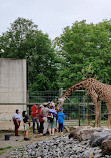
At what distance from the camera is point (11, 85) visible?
17.9m

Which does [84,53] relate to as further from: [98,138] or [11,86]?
[98,138]

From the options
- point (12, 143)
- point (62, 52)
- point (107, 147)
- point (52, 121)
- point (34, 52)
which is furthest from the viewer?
point (34, 52)

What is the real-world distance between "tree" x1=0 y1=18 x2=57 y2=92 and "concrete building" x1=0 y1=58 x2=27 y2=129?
16.1 metres

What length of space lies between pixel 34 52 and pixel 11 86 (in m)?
17.8

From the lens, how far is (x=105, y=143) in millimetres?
7859

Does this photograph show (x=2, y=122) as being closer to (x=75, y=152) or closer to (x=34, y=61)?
(x=75, y=152)

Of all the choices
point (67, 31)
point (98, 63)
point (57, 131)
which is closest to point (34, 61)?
point (67, 31)

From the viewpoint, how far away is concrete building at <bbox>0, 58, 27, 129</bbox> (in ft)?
56.2

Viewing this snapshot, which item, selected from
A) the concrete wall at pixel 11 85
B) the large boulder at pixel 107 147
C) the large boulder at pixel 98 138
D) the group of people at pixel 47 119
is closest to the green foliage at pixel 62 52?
the concrete wall at pixel 11 85

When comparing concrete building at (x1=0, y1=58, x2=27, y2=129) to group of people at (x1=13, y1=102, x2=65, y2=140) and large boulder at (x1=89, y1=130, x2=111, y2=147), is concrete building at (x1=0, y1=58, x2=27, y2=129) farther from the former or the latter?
large boulder at (x1=89, y1=130, x2=111, y2=147)

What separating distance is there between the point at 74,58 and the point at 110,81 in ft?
13.6

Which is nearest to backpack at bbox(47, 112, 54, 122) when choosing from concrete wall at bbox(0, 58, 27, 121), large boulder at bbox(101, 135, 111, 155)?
concrete wall at bbox(0, 58, 27, 121)

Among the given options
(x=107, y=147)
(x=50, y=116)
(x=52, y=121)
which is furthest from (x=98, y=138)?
(x=52, y=121)

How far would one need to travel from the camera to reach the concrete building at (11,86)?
56.2ft
